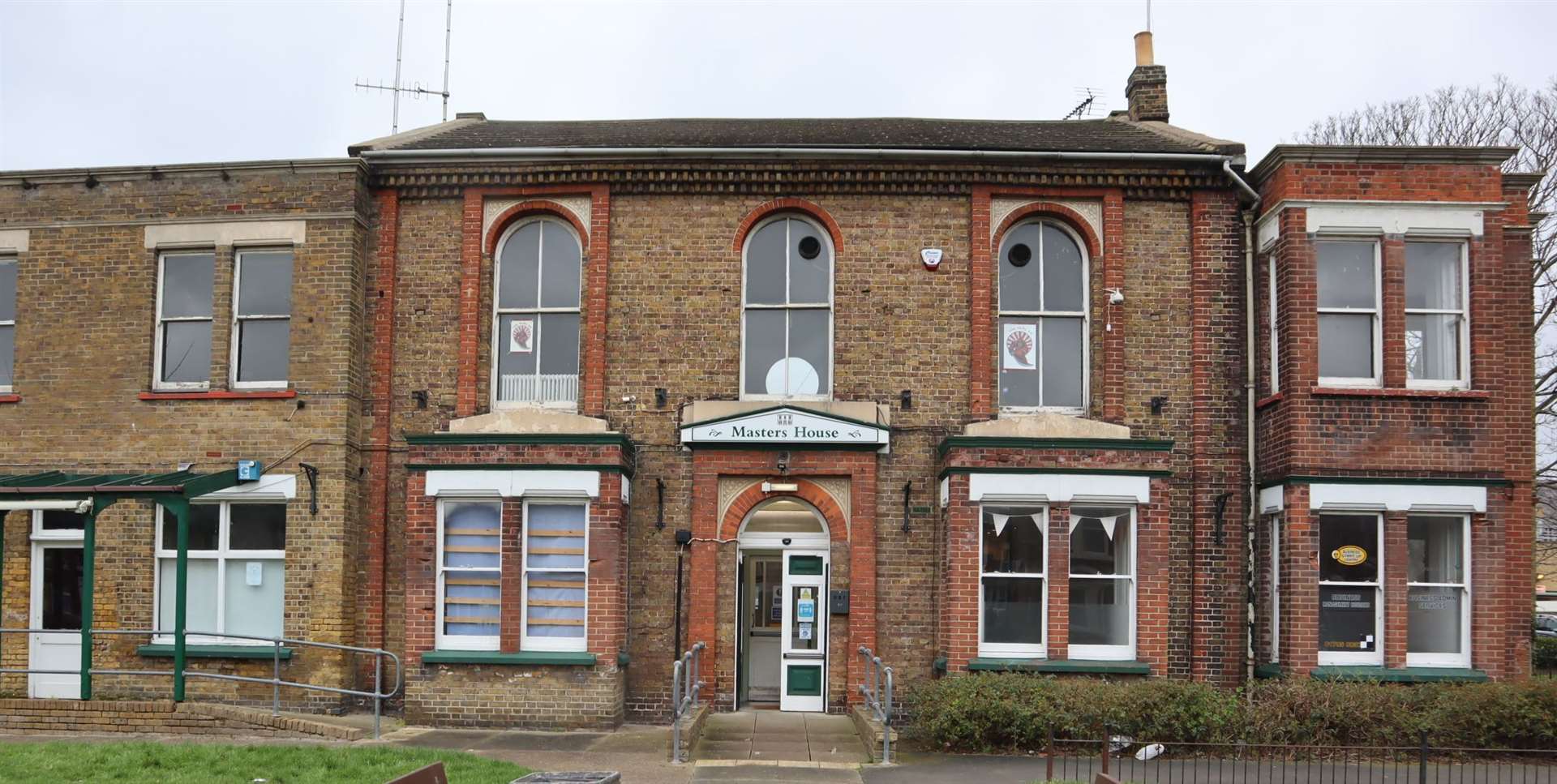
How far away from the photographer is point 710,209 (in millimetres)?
16234

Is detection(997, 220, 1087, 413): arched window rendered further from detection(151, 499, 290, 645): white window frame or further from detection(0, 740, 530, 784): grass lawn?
detection(151, 499, 290, 645): white window frame

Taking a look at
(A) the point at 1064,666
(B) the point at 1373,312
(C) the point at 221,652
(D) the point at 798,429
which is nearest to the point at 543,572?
(D) the point at 798,429

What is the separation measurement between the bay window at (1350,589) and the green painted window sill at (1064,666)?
2146 mm

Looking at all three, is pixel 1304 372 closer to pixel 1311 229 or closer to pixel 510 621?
A: pixel 1311 229

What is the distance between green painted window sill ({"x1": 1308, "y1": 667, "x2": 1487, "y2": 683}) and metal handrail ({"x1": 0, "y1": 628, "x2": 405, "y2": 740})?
33.6ft

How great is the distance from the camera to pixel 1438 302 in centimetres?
1552

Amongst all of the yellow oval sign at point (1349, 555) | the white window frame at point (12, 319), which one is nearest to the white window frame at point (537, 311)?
the white window frame at point (12, 319)

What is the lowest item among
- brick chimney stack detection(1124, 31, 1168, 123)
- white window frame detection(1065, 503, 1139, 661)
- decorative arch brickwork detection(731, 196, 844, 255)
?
white window frame detection(1065, 503, 1139, 661)

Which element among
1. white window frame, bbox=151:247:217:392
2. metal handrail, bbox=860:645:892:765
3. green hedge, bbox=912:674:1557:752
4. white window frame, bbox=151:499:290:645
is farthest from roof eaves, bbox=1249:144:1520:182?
white window frame, bbox=151:247:217:392

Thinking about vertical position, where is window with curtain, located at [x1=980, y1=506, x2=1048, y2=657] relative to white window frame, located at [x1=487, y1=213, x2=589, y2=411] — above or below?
below

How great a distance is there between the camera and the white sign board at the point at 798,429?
50.7 ft

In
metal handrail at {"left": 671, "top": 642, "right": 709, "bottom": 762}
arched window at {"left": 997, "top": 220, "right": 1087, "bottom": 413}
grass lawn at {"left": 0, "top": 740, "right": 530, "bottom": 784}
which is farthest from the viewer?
arched window at {"left": 997, "top": 220, "right": 1087, "bottom": 413}

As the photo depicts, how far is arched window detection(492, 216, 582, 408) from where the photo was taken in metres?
16.3

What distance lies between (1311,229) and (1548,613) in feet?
113
